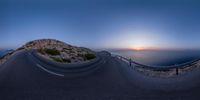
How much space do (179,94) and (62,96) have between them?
404 centimetres

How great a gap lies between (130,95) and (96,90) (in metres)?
1.74

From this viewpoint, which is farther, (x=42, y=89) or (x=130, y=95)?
(x=42, y=89)

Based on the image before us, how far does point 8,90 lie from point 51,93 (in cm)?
186

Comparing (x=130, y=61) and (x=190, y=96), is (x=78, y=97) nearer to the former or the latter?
(x=190, y=96)

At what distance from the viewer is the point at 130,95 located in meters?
9.92

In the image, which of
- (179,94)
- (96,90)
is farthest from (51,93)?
(179,94)

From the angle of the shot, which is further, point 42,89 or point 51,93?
point 42,89

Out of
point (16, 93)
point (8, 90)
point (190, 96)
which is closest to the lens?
point (190, 96)

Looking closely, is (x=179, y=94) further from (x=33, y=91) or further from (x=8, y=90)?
(x=8, y=90)

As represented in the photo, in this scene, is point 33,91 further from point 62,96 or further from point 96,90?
point 96,90

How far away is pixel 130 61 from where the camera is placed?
2523 centimetres

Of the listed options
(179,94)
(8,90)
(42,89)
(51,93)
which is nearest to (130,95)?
(179,94)

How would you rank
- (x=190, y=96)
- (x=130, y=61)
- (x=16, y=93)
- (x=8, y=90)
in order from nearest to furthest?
(x=190, y=96) < (x=16, y=93) < (x=8, y=90) < (x=130, y=61)

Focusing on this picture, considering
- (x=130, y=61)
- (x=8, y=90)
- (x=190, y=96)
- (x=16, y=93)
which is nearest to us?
(x=190, y=96)
